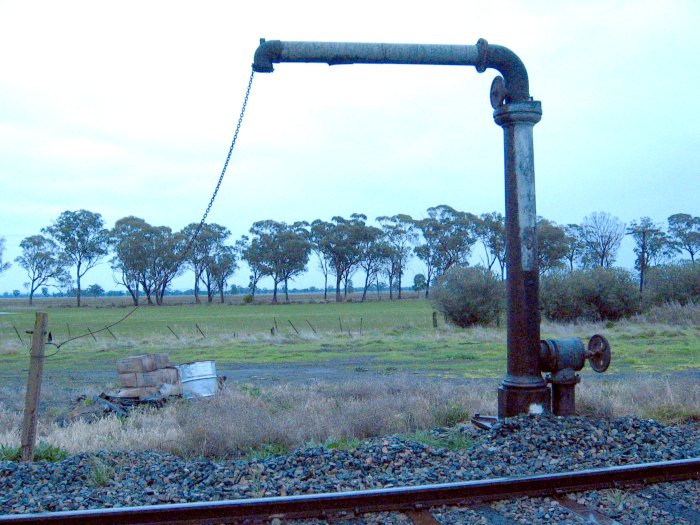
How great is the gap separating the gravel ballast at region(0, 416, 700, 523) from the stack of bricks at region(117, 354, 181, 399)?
4938 millimetres

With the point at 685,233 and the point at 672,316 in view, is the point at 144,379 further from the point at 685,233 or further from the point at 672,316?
the point at 685,233

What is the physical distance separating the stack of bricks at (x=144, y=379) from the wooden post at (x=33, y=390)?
174 inches

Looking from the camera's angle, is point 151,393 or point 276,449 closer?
point 276,449

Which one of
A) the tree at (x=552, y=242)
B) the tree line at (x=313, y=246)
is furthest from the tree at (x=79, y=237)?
the tree at (x=552, y=242)

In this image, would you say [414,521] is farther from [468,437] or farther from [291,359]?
[291,359]

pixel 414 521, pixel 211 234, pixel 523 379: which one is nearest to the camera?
pixel 414 521

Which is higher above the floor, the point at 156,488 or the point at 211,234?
the point at 211,234

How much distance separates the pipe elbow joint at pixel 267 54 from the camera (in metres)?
8.55

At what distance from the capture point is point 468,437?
8359 millimetres

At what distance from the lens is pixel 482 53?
8.78 meters

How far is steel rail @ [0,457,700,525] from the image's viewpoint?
210 inches

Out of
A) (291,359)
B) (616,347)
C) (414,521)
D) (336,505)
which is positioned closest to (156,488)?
(336,505)

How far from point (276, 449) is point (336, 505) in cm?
286

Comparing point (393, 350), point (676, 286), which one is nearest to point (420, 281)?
point (676, 286)
